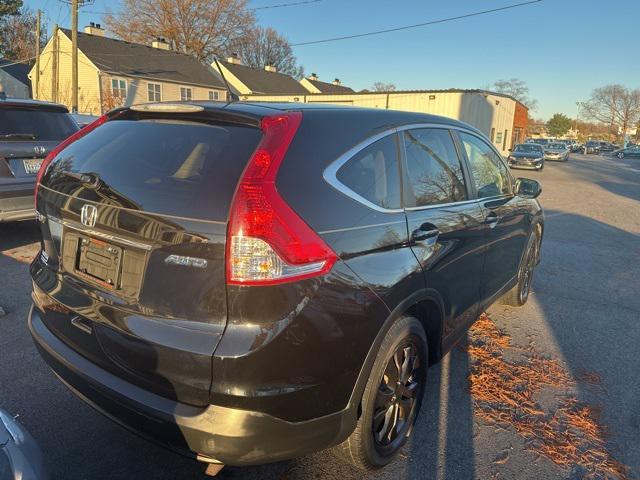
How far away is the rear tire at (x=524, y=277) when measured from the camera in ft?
15.0

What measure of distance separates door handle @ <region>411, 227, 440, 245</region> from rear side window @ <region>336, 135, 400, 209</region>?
182 millimetres

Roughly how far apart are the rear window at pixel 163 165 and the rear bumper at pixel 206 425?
0.75m

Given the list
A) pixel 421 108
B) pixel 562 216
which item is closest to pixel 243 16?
pixel 421 108

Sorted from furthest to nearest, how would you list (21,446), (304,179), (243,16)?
(243,16) → (304,179) → (21,446)

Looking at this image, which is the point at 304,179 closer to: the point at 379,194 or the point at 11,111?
the point at 379,194

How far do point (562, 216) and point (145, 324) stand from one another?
11.3 m

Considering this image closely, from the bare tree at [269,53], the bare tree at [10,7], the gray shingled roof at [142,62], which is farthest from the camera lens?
the bare tree at [269,53]

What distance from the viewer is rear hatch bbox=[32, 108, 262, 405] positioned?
179 centimetres

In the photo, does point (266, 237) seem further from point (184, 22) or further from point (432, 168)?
point (184, 22)

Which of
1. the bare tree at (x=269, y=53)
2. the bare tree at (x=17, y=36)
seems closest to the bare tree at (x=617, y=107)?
the bare tree at (x=269, y=53)

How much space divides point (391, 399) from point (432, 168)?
1377 mm

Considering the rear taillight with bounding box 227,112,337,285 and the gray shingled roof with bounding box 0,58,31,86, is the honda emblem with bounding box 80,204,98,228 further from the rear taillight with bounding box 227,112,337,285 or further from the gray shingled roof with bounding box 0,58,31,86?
the gray shingled roof with bounding box 0,58,31,86

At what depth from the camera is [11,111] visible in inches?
220

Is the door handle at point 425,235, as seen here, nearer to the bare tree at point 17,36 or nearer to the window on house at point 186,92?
the window on house at point 186,92
